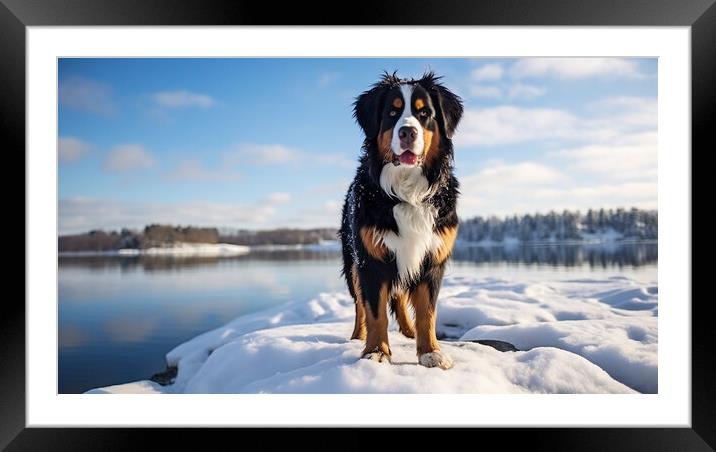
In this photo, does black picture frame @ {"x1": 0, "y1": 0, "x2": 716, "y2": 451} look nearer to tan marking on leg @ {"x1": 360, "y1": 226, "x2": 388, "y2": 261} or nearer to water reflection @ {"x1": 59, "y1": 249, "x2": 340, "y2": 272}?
tan marking on leg @ {"x1": 360, "y1": 226, "x2": 388, "y2": 261}

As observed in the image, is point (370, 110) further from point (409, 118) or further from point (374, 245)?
point (374, 245)

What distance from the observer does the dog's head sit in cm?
227

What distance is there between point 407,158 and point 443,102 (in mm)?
370

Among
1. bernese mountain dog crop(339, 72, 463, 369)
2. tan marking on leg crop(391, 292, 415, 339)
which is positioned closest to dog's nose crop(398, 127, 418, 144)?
bernese mountain dog crop(339, 72, 463, 369)

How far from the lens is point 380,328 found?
2432mm

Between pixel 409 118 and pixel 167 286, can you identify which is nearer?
pixel 409 118

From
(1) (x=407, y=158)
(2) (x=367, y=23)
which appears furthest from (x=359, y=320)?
(2) (x=367, y=23)

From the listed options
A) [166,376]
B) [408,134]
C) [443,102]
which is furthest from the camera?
[166,376]

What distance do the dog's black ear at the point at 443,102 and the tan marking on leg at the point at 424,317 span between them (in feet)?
2.72

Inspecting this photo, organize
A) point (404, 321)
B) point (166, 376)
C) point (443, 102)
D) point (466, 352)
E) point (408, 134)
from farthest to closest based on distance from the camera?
point (166, 376) < point (404, 321) < point (466, 352) < point (443, 102) < point (408, 134)

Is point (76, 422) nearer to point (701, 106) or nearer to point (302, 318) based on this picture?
point (302, 318)

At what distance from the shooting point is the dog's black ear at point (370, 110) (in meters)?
2.40

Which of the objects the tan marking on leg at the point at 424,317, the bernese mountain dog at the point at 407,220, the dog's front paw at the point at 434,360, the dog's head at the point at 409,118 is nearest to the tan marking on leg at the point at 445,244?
the bernese mountain dog at the point at 407,220

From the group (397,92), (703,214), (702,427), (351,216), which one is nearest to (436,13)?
(397,92)
